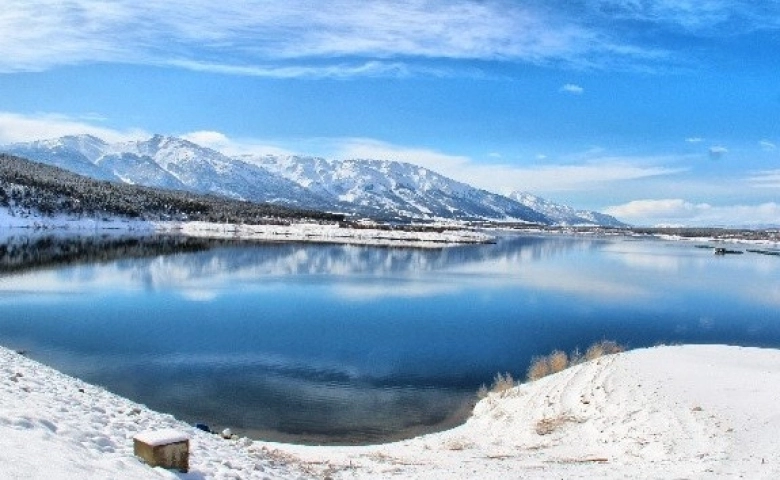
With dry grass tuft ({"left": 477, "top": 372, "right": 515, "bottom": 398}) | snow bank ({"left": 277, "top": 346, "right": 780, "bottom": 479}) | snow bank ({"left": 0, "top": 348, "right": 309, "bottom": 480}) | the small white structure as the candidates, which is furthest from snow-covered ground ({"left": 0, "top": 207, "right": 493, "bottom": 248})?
the small white structure

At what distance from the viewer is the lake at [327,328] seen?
→ 2309cm

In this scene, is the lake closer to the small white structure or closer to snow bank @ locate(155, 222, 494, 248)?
the small white structure

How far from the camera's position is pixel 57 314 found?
3834 cm

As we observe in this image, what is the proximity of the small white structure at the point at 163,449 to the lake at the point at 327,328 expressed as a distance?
32.5 feet

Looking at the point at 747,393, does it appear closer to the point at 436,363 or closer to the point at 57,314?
the point at 436,363

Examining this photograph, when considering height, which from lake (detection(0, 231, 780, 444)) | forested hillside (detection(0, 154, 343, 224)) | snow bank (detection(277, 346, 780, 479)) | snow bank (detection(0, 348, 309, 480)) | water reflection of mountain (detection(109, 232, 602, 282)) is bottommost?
lake (detection(0, 231, 780, 444))

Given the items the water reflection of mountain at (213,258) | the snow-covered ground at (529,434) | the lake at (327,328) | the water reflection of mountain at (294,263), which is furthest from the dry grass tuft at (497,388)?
the water reflection of mountain at (213,258)

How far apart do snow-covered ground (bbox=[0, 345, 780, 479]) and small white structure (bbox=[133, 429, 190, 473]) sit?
179 millimetres

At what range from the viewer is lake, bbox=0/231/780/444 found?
2309 centimetres

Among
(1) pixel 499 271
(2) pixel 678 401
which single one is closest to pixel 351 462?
(2) pixel 678 401

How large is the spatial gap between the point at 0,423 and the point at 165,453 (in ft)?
7.52

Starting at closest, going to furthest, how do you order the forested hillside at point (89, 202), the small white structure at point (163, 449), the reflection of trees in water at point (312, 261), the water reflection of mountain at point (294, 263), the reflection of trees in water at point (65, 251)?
the small white structure at point (163, 449)
the reflection of trees in water at point (65, 251)
the water reflection of mountain at point (294, 263)
the reflection of trees in water at point (312, 261)
the forested hillside at point (89, 202)

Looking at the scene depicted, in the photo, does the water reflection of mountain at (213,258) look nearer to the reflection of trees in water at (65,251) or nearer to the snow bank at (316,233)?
the reflection of trees in water at (65,251)

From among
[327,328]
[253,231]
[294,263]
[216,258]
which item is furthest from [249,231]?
[327,328]
